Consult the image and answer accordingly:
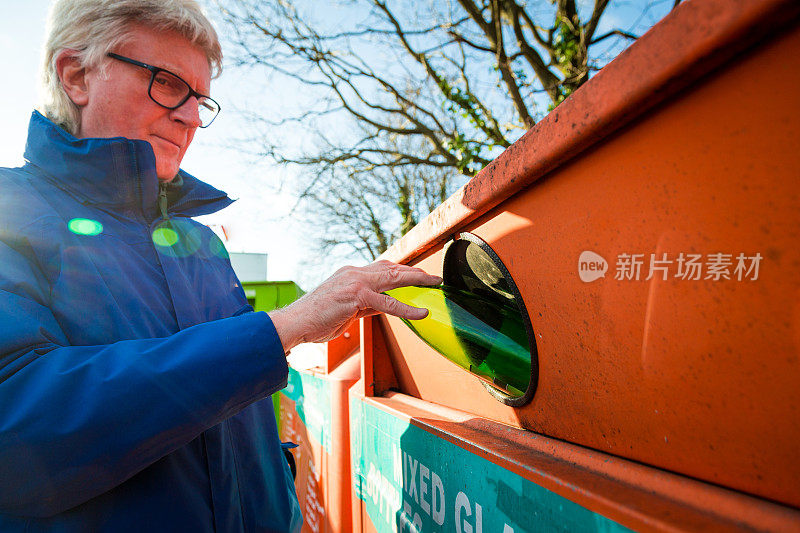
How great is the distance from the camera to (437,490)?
1.06 metres

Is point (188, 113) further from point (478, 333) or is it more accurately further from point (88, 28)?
point (478, 333)

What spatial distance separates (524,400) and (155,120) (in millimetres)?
1133

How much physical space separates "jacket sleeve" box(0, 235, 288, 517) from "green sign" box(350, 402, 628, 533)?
50 cm

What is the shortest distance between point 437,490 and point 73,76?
1.36m

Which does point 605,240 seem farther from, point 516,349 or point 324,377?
point 324,377

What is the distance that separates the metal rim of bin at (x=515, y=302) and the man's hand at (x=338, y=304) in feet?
0.64

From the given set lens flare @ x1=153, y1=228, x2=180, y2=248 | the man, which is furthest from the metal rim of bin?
lens flare @ x1=153, y1=228, x2=180, y2=248

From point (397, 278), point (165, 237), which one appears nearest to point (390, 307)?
point (397, 278)

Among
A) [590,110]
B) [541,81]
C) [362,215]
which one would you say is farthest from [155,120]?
[362,215]

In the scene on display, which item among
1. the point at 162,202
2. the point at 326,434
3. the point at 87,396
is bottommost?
the point at 326,434

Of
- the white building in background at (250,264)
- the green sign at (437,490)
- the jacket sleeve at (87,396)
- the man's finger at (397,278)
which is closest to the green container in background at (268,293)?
the green sign at (437,490)

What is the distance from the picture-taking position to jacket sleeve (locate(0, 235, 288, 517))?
60cm

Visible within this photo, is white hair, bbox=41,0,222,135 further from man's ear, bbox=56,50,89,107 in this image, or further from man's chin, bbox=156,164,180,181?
man's chin, bbox=156,164,180,181

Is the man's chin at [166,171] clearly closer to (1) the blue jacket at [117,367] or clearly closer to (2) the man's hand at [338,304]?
(1) the blue jacket at [117,367]
